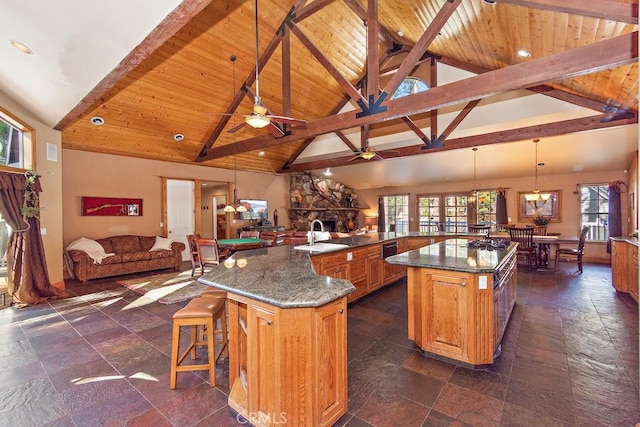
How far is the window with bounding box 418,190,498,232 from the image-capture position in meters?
9.80

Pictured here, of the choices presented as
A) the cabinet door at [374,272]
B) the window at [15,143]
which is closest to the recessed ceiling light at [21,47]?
the window at [15,143]

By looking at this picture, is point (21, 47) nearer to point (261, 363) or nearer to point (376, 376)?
point (261, 363)

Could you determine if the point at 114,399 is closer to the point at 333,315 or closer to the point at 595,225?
the point at 333,315

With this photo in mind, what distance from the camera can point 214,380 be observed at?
2311mm

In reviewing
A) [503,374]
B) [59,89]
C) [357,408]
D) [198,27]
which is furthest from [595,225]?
[59,89]

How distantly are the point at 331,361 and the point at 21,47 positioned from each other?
4.31 metres

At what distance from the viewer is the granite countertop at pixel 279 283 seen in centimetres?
160

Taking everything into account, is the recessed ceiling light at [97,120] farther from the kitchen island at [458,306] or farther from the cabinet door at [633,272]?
the cabinet door at [633,272]

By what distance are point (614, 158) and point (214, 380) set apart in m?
9.86

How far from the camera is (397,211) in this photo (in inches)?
464

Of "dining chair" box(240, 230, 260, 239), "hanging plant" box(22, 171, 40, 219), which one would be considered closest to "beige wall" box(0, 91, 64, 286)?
"hanging plant" box(22, 171, 40, 219)

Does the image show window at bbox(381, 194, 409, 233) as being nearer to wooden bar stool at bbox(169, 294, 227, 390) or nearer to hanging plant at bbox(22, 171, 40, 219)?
wooden bar stool at bbox(169, 294, 227, 390)

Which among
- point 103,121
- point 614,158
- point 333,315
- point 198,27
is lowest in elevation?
point 333,315

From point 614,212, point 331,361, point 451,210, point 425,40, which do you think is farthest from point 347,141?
point 614,212
